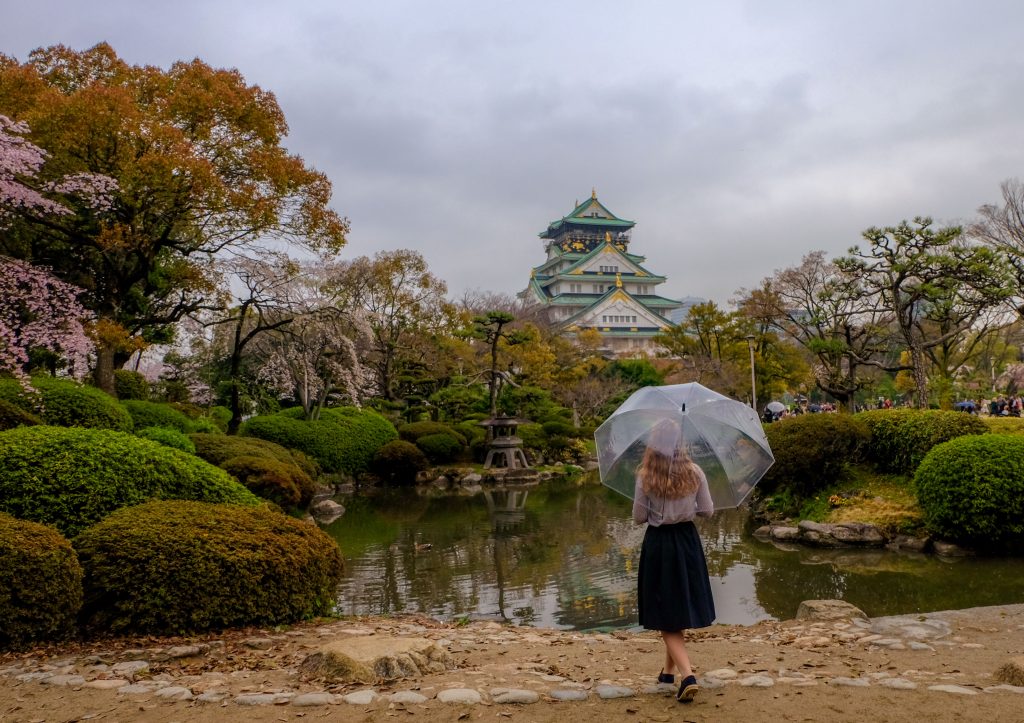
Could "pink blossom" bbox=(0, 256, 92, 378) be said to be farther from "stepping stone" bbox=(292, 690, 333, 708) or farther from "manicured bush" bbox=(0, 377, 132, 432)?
"stepping stone" bbox=(292, 690, 333, 708)

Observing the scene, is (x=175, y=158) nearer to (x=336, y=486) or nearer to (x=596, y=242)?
(x=336, y=486)

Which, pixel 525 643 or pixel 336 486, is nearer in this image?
pixel 525 643

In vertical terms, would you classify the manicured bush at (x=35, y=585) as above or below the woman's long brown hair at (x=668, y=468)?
below

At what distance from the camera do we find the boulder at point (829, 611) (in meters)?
5.70

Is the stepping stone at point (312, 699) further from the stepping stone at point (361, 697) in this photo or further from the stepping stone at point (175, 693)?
the stepping stone at point (175, 693)

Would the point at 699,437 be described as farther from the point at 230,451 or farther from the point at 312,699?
the point at 230,451

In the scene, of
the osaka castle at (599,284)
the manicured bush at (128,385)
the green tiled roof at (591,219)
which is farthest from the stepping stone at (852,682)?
the green tiled roof at (591,219)

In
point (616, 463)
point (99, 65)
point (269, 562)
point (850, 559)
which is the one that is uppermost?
point (99, 65)

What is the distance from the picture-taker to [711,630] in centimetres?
585

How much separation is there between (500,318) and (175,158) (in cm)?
1234

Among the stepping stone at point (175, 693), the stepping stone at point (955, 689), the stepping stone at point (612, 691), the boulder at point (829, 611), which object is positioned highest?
the stepping stone at point (175, 693)

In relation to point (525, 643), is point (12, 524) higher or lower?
higher

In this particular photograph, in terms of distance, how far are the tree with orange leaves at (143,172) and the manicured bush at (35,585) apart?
708 cm

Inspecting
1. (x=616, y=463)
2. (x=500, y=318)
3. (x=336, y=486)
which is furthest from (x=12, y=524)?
(x=500, y=318)
